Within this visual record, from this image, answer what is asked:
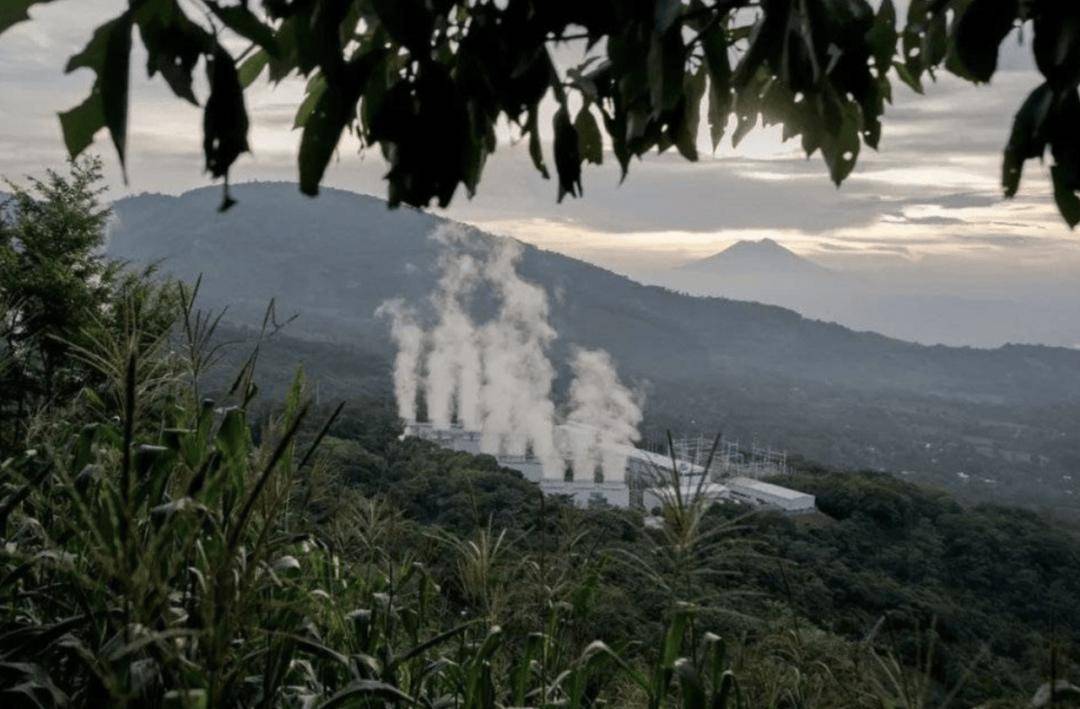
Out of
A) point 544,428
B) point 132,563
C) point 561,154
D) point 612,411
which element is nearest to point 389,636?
point 132,563

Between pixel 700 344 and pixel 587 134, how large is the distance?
564 feet

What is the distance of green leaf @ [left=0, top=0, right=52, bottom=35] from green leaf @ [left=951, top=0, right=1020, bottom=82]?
929mm

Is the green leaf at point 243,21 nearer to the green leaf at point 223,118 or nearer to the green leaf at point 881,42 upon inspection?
the green leaf at point 223,118

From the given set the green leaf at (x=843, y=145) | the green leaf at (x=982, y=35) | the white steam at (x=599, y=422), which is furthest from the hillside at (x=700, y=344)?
the green leaf at (x=982, y=35)

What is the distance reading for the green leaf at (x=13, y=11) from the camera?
2.47 ft

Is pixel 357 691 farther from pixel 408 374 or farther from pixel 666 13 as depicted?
pixel 408 374

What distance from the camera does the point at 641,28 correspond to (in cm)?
105

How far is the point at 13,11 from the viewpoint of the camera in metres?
0.76

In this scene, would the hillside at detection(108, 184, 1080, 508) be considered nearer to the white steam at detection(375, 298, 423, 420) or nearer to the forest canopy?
the white steam at detection(375, 298, 423, 420)

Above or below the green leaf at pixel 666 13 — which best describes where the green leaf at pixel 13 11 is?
below

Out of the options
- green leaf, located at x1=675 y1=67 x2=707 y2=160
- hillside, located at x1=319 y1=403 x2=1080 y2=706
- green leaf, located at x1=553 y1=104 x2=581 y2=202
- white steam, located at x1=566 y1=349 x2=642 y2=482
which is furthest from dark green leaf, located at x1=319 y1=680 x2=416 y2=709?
white steam, located at x1=566 y1=349 x2=642 y2=482

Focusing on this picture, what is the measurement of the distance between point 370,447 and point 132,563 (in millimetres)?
24321

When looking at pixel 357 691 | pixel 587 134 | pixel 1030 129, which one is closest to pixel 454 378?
pixel 357 691

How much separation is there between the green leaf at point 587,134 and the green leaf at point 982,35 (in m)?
0.59
